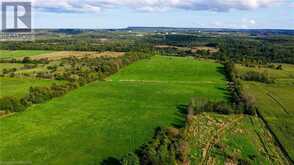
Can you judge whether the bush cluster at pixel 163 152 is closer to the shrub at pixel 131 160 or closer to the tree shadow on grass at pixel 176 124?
the shrub at pixel 131 160

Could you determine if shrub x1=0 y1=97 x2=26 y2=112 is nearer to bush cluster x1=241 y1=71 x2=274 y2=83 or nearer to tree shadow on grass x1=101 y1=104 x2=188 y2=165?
tree shadow on grass x1=101 y1=104 x2=188 y2=165

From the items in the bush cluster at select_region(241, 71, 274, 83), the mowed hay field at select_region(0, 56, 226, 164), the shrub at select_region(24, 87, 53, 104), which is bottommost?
the mowed hay field at select_region(0, 56, 226, 164)

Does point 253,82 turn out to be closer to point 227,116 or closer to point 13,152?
point 227,116

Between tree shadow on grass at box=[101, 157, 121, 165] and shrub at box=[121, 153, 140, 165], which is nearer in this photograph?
shrub at box=[121, 153, 140, 165]

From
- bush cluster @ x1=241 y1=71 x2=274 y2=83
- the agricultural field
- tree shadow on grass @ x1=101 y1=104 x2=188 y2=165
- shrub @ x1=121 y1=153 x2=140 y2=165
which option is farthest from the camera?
bush cluster @ x1=241 y1=71 x2=274 y2=83

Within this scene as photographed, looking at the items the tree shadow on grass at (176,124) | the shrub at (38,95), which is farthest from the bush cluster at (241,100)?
the shrub at (38,95)

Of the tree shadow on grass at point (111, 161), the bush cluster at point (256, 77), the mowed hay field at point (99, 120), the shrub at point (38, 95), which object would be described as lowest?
the tree shadow on grass at point (111, 161)

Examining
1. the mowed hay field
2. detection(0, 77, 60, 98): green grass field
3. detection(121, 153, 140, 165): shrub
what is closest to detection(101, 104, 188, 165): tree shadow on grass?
the mowed hay field
